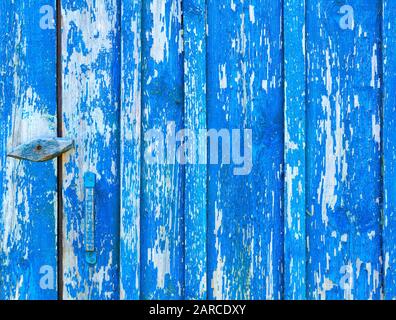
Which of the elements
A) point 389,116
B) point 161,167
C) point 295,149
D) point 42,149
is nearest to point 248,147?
point 295,149

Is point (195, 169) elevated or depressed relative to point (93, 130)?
depressed

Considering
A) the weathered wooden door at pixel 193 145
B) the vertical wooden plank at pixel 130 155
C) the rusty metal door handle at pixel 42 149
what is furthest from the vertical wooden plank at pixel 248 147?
the rusty metal door handle at pixel 42 149

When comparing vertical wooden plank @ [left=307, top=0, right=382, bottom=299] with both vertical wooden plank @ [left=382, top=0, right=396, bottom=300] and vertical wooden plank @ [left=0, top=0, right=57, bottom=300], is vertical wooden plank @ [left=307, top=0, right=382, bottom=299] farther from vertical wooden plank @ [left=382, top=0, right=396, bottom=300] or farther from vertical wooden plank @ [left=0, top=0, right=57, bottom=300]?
vertical wooden plank @ [left=0, top=0, right=57, bottom=300]

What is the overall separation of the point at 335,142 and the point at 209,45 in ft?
1.41

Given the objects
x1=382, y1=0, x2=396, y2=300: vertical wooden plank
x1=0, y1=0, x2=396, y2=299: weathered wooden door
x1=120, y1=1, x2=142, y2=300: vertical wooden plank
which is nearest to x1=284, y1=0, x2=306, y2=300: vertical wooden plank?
x1=0, y1=0, x2=396, y2=299: weathered wooden door

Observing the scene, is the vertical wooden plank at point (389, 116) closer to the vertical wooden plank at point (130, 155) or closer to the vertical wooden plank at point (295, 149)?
the vertical wooden plank at point (295, 149)

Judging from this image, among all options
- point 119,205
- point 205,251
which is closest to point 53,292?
point 119,205

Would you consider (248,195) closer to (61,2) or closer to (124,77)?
(124,77)

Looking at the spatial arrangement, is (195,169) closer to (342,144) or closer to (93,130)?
(93,130)

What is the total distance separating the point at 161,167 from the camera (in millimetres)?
1454

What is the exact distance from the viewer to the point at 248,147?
1.46m

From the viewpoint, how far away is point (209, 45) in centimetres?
146

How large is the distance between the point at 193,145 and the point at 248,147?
0.49 feet

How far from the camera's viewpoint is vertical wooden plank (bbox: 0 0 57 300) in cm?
145
